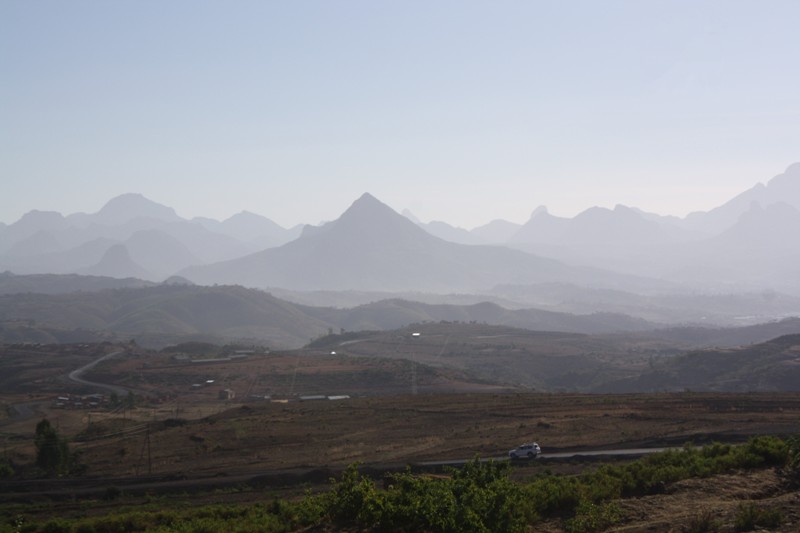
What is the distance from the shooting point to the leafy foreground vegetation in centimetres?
1096

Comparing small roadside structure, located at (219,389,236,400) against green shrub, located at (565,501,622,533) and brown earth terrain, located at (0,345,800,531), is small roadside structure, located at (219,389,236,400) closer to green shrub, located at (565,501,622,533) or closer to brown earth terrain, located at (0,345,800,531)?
brown earth terrain, located at (0,345,800,531)

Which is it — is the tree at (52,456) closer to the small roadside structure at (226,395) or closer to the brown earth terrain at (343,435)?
the brown earth terrain at (343,435)

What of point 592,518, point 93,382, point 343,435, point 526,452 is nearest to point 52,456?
point 343,435

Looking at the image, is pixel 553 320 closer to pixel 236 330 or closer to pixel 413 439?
pixel 236 330

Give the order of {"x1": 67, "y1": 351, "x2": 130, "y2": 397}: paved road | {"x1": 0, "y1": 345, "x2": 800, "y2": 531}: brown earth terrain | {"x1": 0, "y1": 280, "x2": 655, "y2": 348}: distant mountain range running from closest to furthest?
{"x1": 0, "y1": 345, "x2": 800, "y2": 531}: brown earth terrain
{"x1": 67, "y1": 351, "x2": 130, "y2": 397}: paved road
{"x1": 0, "y1": 280, "x2": 655, "y2": 348}: distant mountain range

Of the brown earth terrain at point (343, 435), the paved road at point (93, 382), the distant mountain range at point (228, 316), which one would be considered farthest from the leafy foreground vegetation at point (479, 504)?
the distant mountain range at point (228, 316)

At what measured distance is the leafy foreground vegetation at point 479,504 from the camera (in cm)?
1096

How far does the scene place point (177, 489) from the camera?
2492 centimetres

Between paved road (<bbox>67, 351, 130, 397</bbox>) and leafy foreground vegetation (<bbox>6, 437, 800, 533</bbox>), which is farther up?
leafy foreground vegetation (<bbox>6, 437, 800, 533</bbox>)

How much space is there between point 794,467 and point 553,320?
14311cm

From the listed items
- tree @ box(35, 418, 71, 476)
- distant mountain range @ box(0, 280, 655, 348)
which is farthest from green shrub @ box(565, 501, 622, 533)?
distant mountain range @ box(0, 280, 655, 348)

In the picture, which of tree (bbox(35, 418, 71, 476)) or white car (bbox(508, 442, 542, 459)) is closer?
white car (bbox(508, 442, 542, 459))

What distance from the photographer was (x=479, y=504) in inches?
436

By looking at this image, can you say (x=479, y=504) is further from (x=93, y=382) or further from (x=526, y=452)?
(x=93, y=382)
